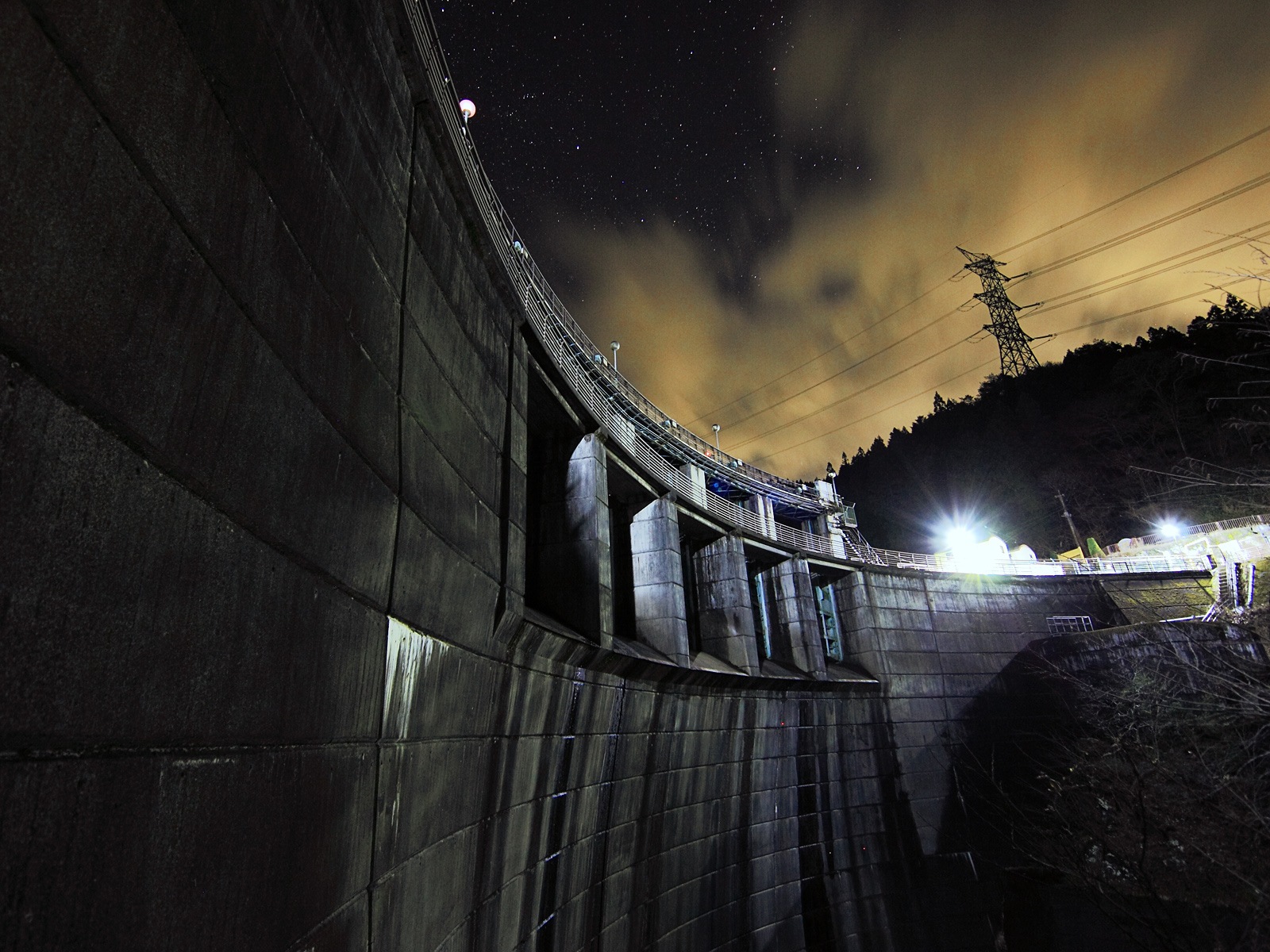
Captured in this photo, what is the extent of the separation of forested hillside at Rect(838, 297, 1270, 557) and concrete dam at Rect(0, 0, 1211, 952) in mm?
50550

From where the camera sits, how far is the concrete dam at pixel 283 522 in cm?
223

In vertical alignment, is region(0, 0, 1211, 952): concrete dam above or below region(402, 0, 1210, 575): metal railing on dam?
below

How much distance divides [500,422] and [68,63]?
244 inches

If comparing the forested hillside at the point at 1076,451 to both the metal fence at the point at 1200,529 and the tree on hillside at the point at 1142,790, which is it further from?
the tree on hillside at the point at 1142,790

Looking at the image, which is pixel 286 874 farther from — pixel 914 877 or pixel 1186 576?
pixel 1186 576

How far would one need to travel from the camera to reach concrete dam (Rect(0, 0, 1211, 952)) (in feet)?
7.32

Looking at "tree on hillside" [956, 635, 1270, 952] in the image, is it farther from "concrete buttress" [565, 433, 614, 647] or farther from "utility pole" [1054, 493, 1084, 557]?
"utility pole" [1054, 493, 1084, 557]

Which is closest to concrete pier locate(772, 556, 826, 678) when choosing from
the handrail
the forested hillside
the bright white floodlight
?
the handrail

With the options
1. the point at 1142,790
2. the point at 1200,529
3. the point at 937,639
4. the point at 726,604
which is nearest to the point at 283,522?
the point at 726,604

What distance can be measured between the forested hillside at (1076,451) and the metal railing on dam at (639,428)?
1944 centimetres

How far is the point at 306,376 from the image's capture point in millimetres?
4070

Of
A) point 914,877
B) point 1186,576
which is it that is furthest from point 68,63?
point 1186,576

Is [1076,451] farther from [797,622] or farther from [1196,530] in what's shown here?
[797,622]

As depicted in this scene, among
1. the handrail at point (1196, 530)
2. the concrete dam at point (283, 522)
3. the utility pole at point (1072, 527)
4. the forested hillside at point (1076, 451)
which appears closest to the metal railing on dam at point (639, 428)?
the concrete dam at point (283, 522)
